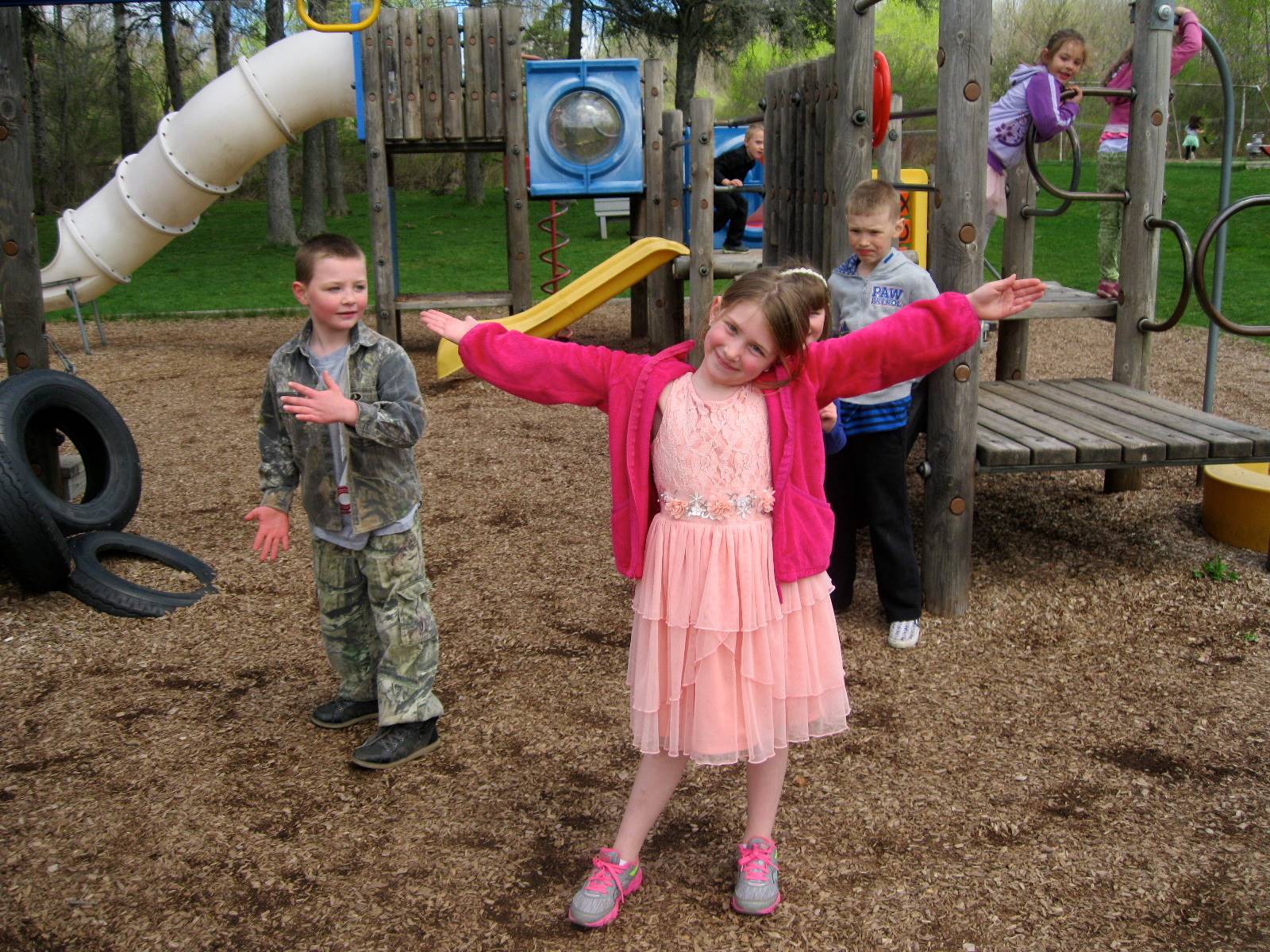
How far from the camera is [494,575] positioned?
4.79 meters

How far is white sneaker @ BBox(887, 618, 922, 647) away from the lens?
13.3ft

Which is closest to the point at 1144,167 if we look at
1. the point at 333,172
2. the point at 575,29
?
the point at 333,172

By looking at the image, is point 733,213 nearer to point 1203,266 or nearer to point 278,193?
point 1203,266

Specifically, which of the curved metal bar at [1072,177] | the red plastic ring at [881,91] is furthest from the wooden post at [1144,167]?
the red plastic ring at [881,91]

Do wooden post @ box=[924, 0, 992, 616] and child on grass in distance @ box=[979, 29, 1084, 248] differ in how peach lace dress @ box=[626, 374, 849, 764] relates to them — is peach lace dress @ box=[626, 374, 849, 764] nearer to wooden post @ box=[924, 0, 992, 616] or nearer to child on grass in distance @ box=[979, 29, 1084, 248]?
wooden post @ box=[924, 0, 992, 616]

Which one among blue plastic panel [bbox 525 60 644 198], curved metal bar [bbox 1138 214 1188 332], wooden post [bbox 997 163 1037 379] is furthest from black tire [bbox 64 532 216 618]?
blue plastic panel [bbox 525 60 644 198]

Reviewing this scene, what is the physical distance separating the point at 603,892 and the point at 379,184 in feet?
26.0

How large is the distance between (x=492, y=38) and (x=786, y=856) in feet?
26.1

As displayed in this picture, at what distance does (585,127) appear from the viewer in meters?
9.82

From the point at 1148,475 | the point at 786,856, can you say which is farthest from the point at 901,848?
the point at 1148,475

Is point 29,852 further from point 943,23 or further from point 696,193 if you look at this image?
point 696,193

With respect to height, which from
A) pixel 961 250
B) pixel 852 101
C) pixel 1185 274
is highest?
pixel 852 101

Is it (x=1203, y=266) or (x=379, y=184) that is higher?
(x=379, y=184)

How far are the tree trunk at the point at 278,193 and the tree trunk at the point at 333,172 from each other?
3996mm
